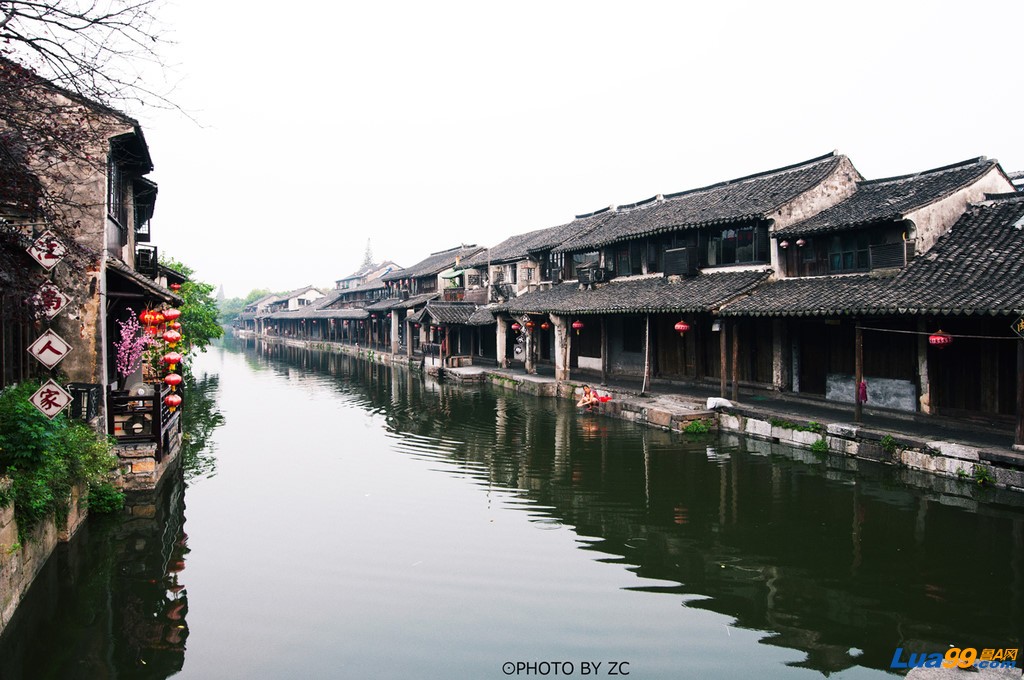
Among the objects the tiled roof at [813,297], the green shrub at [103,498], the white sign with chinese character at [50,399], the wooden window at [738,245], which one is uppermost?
the wooden window at [738,245]

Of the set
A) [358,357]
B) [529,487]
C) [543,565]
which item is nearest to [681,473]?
[529,487]

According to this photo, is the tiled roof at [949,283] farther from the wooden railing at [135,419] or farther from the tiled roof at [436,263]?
the tiled roof at [436,263]

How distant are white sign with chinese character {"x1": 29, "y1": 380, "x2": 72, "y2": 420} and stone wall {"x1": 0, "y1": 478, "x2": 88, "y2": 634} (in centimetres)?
182

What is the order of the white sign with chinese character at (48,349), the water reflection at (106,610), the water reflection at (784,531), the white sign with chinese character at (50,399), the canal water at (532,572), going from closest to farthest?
the water reflection at (106,610) → the canal water at (532,572) → the water reflection at (784,531) → the white sign with chinese character at (50,399) → the white sign with chinese character at (48,349)

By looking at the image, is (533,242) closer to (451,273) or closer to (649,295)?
(451,273)

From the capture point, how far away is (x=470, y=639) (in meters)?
6.93

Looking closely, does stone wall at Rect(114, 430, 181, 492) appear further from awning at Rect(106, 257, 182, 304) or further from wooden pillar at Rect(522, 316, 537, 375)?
wooden pillar at Rect(522, 316, 537, 375)

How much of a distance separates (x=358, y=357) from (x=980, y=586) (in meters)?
44.8

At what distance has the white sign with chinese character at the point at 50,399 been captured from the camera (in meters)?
9.82

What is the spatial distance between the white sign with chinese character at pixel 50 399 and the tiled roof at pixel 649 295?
49.9ft

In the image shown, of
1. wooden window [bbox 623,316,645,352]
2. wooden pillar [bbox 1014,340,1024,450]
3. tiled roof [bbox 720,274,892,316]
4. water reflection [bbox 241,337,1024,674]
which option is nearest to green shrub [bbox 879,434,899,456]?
water reflection [bbox 241,337,1024,674]

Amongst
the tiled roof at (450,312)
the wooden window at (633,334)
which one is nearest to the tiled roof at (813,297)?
the wooden window at (633,334)

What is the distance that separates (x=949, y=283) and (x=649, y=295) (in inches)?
379

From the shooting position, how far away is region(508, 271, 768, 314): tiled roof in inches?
744
